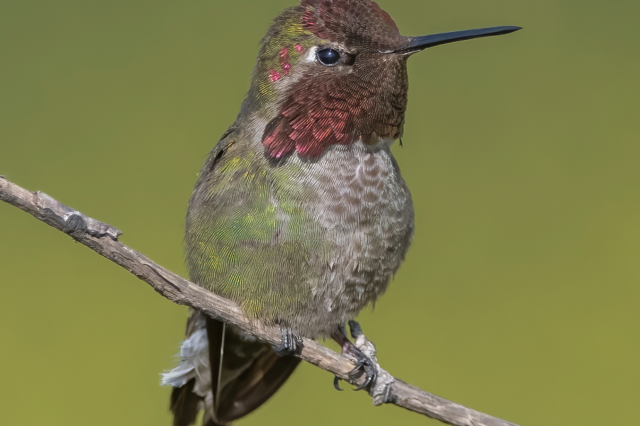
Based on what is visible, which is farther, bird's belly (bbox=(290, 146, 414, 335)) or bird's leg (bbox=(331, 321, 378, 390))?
bird's leg (bbox=(331, 321, 378, 390))

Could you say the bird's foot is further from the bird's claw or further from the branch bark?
the bird's claw

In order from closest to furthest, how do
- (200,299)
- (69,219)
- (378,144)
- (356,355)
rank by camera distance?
(69,219)
(200,299)
(378,144)
(356,355)

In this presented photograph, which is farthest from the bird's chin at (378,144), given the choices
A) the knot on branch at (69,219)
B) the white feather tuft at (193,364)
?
the white feather tuft at (193,364)

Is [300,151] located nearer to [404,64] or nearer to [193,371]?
[404,64]

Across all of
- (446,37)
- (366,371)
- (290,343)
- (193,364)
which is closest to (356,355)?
(366,371)

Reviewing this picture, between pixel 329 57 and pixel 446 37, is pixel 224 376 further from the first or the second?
pixel 446 37

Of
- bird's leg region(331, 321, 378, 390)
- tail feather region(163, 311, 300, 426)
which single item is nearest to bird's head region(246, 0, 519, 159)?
bird's leg region(331, 321, 378, 390)

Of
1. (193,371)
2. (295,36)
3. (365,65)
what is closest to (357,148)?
(365,65)
